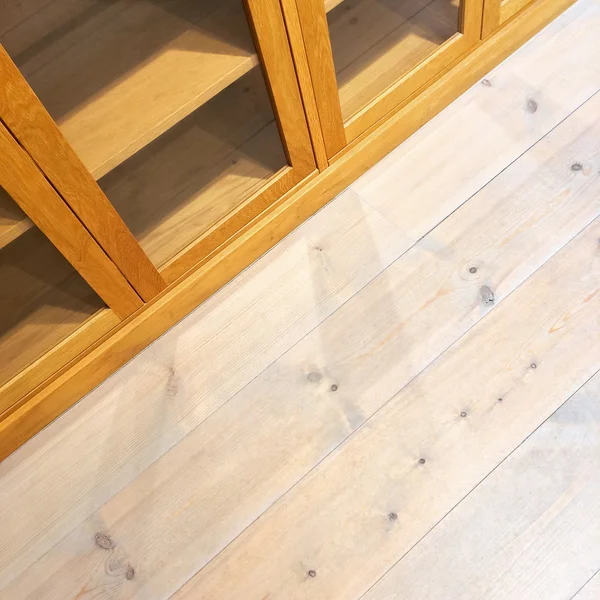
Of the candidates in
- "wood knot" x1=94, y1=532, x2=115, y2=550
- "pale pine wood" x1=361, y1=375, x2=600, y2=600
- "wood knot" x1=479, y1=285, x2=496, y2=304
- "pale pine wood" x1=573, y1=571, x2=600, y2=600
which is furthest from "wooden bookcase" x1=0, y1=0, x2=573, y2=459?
"pale pine wood" x1=573, y1=571, x2=600, y2=600

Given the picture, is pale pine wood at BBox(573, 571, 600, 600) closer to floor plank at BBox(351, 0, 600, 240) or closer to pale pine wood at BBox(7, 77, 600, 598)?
pale pine wood at BBox(7, 77, 600, 598)

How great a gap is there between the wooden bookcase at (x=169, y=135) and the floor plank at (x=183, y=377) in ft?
0.11

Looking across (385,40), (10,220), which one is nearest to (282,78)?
(385,40)

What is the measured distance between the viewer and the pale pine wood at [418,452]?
1045mm

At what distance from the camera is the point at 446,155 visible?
1.33 m

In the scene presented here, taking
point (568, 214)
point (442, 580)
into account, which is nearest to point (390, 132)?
point (568, 214)

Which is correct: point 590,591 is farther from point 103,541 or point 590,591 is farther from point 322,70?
point 322,70

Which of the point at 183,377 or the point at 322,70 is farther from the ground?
the point at 322,70

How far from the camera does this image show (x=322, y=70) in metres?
1.06

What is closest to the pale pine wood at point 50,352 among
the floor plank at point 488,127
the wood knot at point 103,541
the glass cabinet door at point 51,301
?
the glass cabinet door at point 51,301

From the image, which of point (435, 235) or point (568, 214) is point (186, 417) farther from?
point (568, 214)

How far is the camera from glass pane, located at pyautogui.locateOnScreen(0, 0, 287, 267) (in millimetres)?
889

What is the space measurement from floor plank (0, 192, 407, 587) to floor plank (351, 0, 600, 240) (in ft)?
0.21

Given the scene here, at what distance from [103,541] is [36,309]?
15.3 inches
